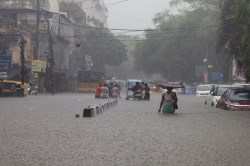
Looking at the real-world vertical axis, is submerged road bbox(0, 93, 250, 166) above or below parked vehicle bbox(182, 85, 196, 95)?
above

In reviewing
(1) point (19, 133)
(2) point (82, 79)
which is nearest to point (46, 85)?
(2) point (82, 79)

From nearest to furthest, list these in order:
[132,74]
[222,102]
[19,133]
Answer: [19,133] → [222,102] → [132,74]

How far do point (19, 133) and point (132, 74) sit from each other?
15356 cm

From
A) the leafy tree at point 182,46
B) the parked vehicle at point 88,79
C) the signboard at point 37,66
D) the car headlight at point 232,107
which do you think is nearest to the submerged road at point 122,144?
the car headlight at point 232,107

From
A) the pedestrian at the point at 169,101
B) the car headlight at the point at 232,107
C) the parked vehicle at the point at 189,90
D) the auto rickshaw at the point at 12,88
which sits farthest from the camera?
the parked vehicle at the point at 189,90

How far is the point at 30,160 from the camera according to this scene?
10.1 meters

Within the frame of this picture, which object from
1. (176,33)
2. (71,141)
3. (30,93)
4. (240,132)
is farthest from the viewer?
(176,33)

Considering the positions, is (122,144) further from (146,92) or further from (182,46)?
(182,46)

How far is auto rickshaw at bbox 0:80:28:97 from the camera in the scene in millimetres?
49562

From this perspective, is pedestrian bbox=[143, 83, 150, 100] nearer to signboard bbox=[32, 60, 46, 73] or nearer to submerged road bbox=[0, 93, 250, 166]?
signboard bbox=[32, 60, 46, 73]

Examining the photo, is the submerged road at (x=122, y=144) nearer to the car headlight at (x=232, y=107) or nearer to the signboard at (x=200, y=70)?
the car headlight at (x=232, y=107)

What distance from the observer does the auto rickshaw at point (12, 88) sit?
163 ft

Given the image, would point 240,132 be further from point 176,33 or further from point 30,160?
point 176,33

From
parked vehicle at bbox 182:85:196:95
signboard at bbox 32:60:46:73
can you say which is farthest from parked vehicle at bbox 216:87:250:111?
parked vehicle at bbox 182:85:196:95
